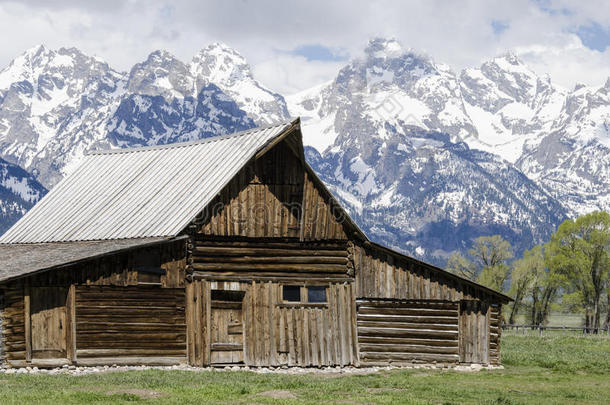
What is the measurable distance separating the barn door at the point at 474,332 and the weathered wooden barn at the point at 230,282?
1.6 inches

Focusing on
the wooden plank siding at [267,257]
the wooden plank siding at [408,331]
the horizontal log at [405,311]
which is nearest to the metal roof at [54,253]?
the wooden plank siding at [267,257]

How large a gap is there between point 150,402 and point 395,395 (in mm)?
6938

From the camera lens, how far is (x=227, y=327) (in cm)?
3706

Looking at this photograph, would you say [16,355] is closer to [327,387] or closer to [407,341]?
[327,387]

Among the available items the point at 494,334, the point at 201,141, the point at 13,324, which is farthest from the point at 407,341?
the point at 13,324

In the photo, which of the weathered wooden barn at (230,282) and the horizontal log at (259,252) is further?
the horizontal log at (259,252)

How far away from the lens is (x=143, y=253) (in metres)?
35.3

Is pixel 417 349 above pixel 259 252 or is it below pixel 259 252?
below

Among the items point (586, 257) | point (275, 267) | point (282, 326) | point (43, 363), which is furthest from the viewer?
point (586, 257)

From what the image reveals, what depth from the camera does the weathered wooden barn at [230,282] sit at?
3441 cm

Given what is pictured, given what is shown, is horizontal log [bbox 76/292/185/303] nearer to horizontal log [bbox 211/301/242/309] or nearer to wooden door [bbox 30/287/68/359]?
wooden door [bbox 30/287/68/359]

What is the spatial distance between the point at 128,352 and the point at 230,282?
447 centimetres

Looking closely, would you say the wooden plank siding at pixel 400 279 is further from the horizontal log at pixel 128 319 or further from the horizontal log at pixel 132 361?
the horizontal log at pixel 132 361

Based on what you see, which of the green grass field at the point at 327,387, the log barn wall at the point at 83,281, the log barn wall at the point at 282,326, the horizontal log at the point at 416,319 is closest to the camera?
the green grass field at the point at 327,387
